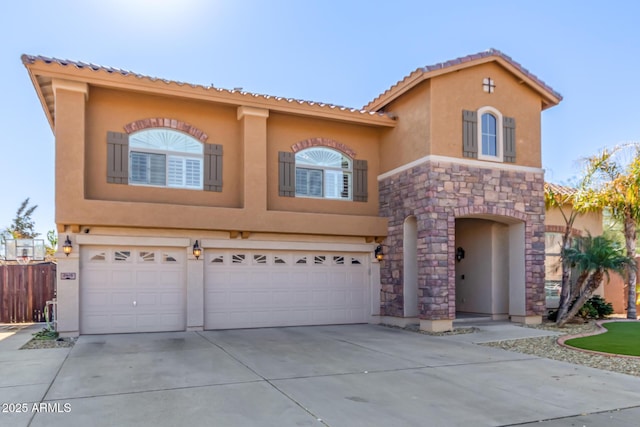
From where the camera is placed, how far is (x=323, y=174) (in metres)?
14.1

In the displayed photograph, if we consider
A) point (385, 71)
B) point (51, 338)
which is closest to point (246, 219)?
point (51, 338)

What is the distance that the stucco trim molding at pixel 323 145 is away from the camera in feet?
44.8

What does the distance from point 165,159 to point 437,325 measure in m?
7.70

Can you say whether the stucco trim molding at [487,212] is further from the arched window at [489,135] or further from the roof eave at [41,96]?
the roof eave at [41,96]

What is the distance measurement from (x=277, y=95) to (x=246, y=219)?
333 centimetres

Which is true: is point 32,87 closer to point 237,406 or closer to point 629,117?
point 237,406

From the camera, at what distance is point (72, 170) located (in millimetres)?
10945

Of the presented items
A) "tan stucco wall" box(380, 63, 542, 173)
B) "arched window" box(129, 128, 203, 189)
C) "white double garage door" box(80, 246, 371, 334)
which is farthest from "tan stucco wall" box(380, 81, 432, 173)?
"arched window" box(129, 128, 203, 189)

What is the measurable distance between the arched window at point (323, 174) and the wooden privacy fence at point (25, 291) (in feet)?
24.9

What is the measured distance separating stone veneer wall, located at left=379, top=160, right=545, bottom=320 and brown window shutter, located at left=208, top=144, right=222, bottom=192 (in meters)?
4.69

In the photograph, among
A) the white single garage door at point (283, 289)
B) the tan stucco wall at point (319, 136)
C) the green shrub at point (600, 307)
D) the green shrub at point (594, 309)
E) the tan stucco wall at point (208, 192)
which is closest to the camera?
the tan stucco wall at point (208, 192)

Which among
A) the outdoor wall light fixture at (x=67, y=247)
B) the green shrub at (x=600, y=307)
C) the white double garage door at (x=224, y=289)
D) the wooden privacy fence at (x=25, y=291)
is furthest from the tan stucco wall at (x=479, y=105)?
the wooden privacy fence at (x=25, y=291)

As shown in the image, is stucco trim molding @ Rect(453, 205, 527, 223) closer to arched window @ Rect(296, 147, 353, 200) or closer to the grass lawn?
arched window @ Rect(296, 147, 353, 200)

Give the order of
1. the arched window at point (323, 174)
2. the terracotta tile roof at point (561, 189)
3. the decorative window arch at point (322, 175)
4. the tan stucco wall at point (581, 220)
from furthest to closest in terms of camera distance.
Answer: the tan stucco wall at point (581, 220), the terracotta tile roof at point (561, 189), the arched window at point (323, 174), the decorative window arch at point (322, 175)
